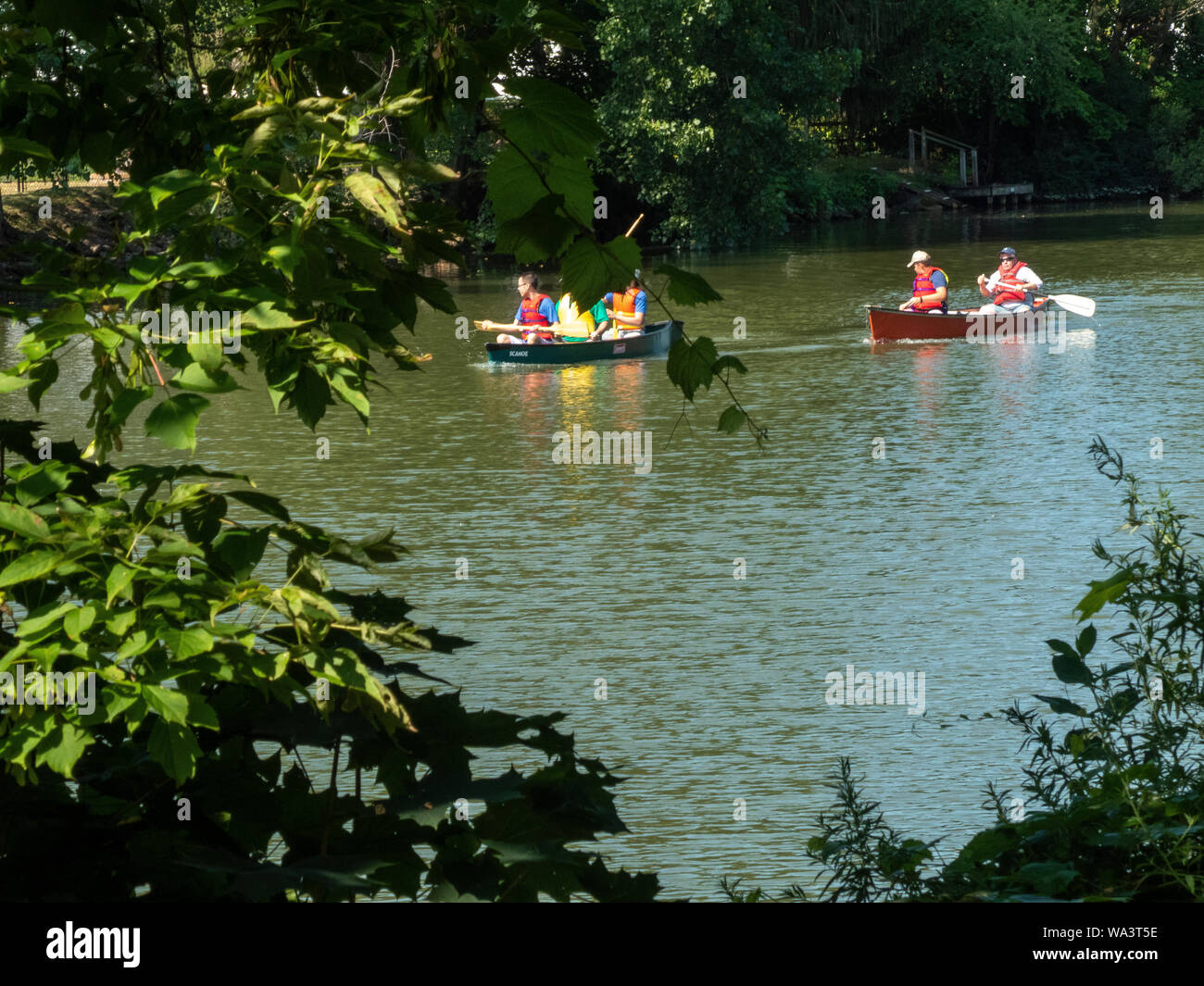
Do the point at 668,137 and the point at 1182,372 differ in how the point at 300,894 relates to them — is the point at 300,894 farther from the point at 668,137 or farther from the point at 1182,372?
the point at 668,137

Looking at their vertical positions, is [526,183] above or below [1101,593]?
above

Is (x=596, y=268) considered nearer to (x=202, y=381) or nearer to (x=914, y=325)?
(x=202, y=381)

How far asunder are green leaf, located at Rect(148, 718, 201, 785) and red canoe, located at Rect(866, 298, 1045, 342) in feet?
81.7

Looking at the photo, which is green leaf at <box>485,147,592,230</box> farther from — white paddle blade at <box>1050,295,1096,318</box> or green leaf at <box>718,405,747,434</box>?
white paddle blade at <box>1050,295,1096,318</box>

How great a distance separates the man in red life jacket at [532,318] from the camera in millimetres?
26391

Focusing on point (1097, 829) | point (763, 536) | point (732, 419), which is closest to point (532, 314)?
point (763, 536)

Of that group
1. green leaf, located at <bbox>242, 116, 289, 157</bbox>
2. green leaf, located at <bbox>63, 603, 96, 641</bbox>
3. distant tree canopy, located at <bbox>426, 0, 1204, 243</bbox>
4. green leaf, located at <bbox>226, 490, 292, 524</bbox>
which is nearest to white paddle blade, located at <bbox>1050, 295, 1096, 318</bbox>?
distant tree canopy, located at <bbox>426, 0, 1204, 243</bbox>

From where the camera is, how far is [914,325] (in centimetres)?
2711

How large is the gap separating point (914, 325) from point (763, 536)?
1390cm

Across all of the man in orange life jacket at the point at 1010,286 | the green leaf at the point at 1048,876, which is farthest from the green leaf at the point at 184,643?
the man in orange life jacket at the point at 1010,286

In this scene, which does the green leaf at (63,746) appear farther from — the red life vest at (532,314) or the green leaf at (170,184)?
the red life vest at (532,314)

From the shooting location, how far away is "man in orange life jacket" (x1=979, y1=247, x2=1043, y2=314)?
90.5 feet

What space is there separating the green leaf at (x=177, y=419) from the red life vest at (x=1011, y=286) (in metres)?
26.6
